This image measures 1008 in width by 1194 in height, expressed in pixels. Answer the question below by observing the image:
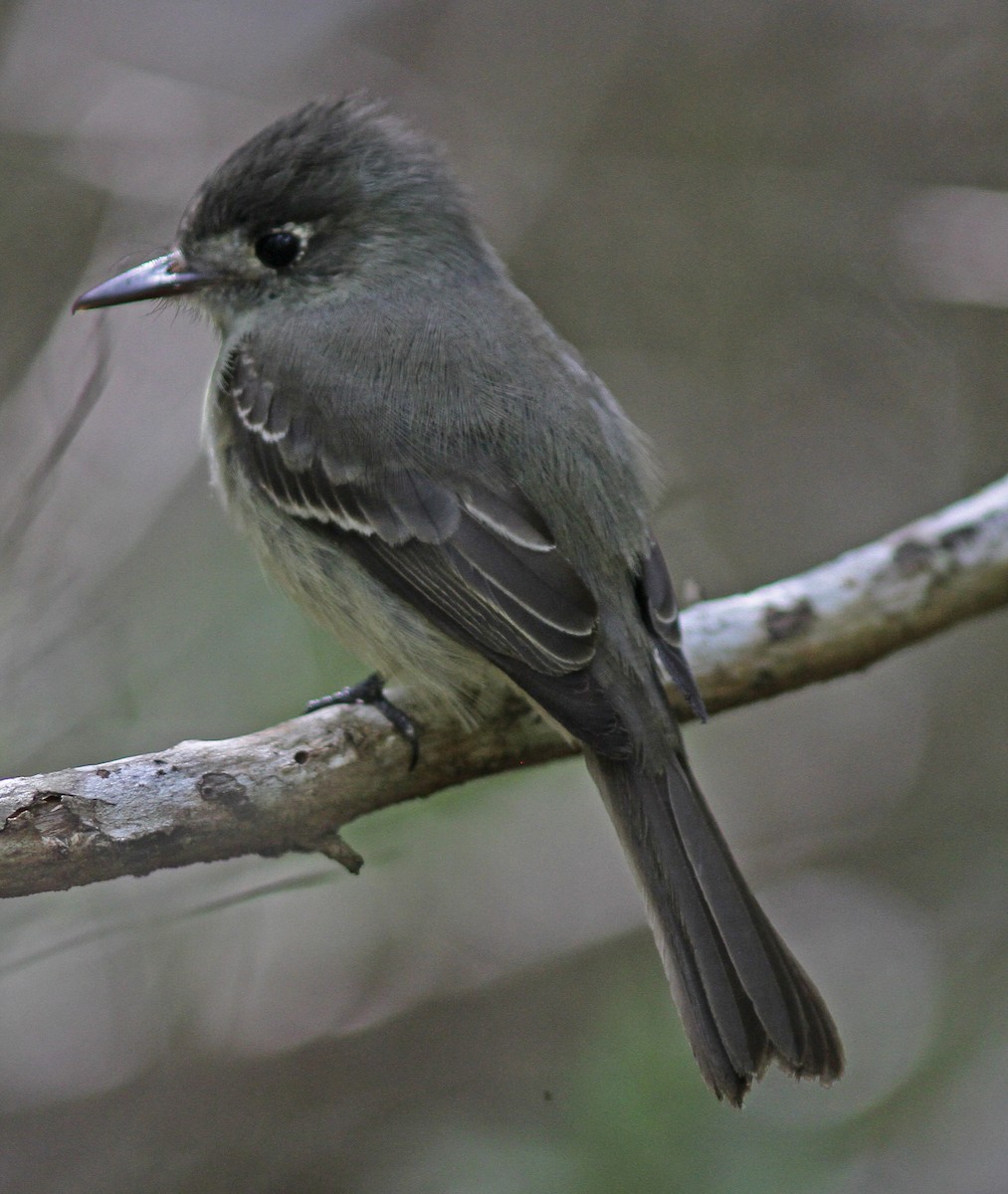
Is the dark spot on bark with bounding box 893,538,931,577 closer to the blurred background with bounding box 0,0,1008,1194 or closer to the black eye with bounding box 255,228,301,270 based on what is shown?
the blurred background with bounding box 0,0,1008,1194

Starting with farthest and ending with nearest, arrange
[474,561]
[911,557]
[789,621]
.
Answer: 1. [911,557]
2. [789,621]
3. [474,561]

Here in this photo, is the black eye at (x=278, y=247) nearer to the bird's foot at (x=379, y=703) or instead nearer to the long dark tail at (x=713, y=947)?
the bird's foot at (x=379, y=703)

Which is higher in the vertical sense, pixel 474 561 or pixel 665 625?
pixel 474 561

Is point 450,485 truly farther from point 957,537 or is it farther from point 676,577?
point 676,577

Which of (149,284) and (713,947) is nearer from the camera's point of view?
(713,947)

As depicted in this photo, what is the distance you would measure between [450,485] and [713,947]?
4.05 feet

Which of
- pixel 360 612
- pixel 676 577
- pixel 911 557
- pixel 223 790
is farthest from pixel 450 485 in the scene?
pixel 676 577

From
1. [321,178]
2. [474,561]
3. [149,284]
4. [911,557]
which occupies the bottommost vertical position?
[911,557]

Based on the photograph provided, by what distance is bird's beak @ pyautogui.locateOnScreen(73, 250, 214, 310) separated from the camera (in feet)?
12.1

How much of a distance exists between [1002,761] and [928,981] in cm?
148

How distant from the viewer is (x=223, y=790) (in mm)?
3000

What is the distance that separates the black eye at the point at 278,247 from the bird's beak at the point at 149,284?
0.53ft

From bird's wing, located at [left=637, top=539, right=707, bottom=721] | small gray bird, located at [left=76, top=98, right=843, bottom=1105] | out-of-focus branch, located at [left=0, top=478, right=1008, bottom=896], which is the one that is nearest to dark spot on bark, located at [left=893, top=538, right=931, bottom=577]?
out-of-focus branch, located at [left=0, top=478, right=1008, bottom=896]

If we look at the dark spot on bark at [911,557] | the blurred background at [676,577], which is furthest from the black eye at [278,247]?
the dark spot on bark at [911,557]
